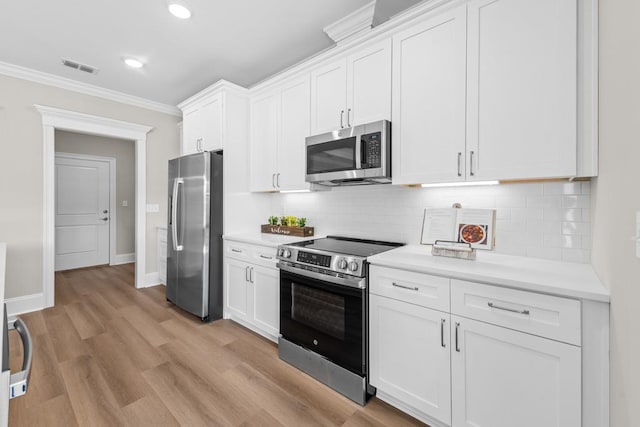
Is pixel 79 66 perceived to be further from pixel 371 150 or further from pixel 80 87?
pixel 371 150

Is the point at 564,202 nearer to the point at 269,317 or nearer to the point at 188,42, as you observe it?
the point at 269,317

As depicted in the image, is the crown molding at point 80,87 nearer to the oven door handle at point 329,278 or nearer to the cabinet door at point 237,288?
the cabinet door at point 237,288

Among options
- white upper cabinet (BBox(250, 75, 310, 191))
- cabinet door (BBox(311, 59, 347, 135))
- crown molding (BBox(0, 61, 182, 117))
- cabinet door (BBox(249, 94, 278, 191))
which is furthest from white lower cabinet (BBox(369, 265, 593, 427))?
crown molding (BBox(0, 61, 182, 117))

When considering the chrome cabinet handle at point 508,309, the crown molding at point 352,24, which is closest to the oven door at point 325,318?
the chrome cabinet handle at point 508,309

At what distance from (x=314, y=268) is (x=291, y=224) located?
1.08 metres

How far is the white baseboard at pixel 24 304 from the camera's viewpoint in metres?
3.24

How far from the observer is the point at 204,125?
3389 millimetres

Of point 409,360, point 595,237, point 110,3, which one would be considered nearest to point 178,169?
point 110,3

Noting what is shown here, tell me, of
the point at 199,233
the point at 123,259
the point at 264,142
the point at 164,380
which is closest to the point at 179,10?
the point at 264,142

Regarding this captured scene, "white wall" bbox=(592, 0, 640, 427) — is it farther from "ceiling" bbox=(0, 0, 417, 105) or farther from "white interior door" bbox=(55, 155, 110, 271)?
"white interior door" bbox=(55, 155, 110, 271)

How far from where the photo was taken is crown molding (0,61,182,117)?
327 centimetres

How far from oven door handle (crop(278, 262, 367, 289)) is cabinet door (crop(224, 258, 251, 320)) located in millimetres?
691

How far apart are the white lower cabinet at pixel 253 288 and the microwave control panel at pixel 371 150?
43.0 inches

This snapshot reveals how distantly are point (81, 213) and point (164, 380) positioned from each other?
5012mm
